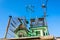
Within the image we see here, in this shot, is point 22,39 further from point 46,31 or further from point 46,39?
point 46,31

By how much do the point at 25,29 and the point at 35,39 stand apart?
7.50m

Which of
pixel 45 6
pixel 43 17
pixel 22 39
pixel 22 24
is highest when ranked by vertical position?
pixel 45 6

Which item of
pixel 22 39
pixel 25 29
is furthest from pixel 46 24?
pixel 22 39

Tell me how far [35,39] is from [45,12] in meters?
11.5

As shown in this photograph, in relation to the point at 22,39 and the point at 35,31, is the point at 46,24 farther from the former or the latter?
the point at 22,39

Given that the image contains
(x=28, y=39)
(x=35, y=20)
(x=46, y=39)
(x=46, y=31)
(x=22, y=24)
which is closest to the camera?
(x=46, y=39)

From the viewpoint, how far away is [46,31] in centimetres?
1345

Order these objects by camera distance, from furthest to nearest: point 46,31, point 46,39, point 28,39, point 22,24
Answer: point 46,31
point 22,24
point 28,39
point 46,39

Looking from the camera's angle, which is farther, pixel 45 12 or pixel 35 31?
pixel 45 12

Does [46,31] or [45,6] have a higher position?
[45,6]

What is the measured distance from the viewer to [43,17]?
47.9 feet

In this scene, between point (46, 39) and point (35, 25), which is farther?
point (35, 25)

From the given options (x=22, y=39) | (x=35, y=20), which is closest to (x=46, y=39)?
(x=22, y=39)

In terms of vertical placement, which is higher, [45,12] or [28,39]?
[45,12]
